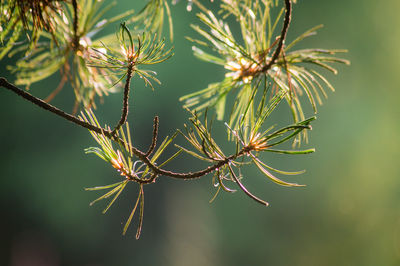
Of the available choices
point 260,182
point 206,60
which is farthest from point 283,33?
point 260,182

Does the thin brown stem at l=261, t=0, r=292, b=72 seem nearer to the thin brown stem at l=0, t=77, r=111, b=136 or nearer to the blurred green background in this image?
the thin brown stem at l=0, t=77, r=111, b=136

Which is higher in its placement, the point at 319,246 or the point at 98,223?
the point at 319,246

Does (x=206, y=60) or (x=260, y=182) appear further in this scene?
(x=260, y=182)

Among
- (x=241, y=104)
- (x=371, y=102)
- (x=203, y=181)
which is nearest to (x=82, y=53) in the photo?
(x=241, y=104)

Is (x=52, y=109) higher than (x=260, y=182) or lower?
higher

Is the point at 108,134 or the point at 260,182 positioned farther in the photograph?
the point at 260,182

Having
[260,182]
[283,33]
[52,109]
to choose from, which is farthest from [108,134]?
[260,182]

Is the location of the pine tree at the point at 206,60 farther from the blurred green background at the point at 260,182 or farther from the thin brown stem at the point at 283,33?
the blurred green background at the point at 260,182

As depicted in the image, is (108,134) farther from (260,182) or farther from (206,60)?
(260,182)

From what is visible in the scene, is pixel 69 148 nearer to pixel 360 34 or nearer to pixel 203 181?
pixel 203 181
